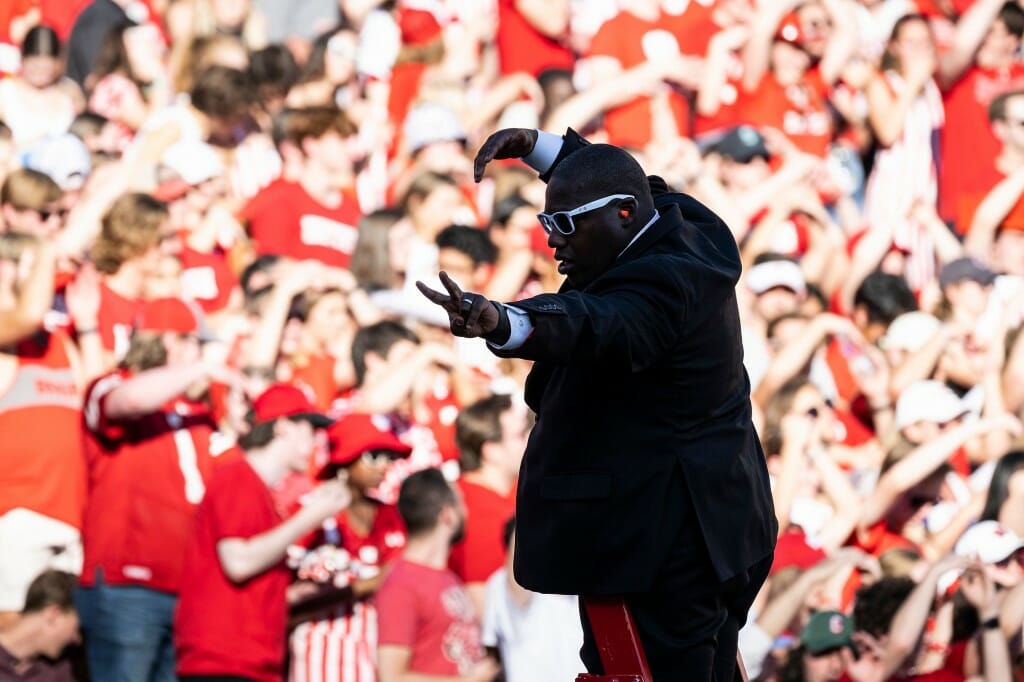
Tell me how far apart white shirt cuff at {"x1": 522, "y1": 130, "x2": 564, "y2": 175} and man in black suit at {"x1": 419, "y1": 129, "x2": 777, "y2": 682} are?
1.34 ft

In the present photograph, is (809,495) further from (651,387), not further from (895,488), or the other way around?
(651,387)

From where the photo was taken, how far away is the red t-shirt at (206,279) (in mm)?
7734

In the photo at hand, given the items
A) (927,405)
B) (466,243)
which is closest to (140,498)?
(466,243)

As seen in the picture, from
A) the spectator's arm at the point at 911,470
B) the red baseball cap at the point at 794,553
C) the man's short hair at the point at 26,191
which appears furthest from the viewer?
the spectator's arm at the point at 911,470

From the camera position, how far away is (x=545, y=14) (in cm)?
932

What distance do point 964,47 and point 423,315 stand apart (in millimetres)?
3868

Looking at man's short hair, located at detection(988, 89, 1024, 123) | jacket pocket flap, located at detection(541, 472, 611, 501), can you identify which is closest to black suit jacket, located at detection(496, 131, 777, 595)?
jacket pocket flap, located at detection(541, 472, 611, 501)

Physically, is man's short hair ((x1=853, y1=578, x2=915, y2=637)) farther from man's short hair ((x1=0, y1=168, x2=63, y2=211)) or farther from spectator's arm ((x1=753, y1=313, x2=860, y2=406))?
man's short hair ((x1=0, y1=168, x2=63, y2=211))

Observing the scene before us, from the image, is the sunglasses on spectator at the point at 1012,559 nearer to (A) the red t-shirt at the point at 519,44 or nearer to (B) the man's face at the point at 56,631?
(B) the man's face at the point at 56,631

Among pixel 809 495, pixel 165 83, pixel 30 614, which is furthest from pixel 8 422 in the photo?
pixel 809 495

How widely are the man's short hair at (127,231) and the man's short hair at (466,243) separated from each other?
1.43 meters

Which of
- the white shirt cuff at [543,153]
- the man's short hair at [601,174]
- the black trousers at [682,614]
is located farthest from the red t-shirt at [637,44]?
the black trousers at [682,614]

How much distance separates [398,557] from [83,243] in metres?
1.85

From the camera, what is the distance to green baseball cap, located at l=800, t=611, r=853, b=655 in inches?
262
